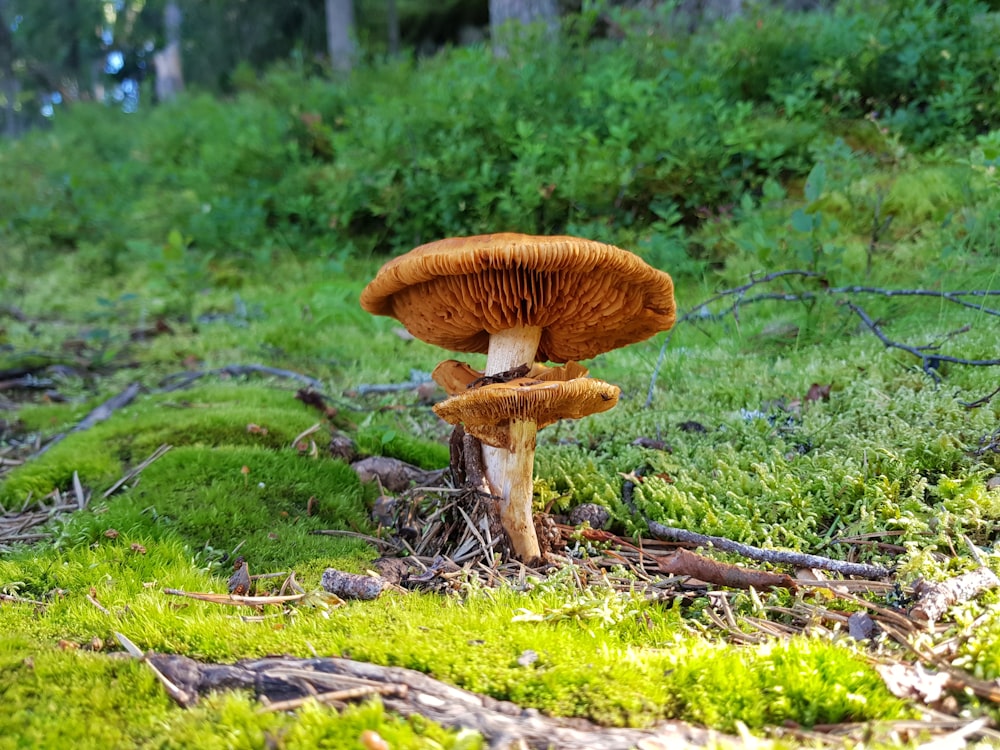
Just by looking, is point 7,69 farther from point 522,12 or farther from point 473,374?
point 473,374

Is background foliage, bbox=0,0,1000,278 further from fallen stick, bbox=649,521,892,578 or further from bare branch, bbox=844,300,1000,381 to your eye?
fallen stick, bbox=649,521,892,578

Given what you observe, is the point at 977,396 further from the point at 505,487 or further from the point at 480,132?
the point at 480,132

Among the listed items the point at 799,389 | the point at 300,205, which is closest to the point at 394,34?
the point at 300,205

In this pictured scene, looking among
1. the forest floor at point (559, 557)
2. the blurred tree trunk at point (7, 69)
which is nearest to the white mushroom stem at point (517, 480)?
the forest floor at point (559, 557)

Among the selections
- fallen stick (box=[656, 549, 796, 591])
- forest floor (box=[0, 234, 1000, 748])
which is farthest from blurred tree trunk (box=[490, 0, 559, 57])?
fallen stick (box=[656, 549, 796, 591])

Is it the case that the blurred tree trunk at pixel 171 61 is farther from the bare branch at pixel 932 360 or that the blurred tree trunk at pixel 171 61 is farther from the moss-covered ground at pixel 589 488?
the bare branch at pixel 932 360

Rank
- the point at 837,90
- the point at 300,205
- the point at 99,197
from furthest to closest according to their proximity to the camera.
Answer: the point at 99,197 < the point at 300,205 < the point at 837,90

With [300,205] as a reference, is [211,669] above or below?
below
